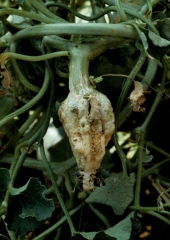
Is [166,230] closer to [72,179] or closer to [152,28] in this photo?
[72,179]

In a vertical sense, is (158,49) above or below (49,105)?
above

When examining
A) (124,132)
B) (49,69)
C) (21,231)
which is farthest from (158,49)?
(124,132)

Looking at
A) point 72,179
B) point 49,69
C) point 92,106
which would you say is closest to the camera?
point 92,106

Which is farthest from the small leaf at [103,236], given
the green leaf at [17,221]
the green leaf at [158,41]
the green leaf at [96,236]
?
the green leaf at [158,41]

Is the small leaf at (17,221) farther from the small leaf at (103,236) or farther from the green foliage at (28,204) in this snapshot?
the small leaf at (103,236)

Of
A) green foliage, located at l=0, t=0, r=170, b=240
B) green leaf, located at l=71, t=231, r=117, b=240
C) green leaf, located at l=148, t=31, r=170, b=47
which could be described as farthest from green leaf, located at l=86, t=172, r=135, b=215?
green leaf, located at l=148, t=31, r=170, b=47

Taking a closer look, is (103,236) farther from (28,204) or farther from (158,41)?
(158,41)

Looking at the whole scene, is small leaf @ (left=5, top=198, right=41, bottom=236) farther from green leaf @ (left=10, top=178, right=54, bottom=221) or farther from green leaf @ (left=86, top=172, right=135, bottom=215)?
green leaf @ (left=86, top=172, right=135, bottom=215)
